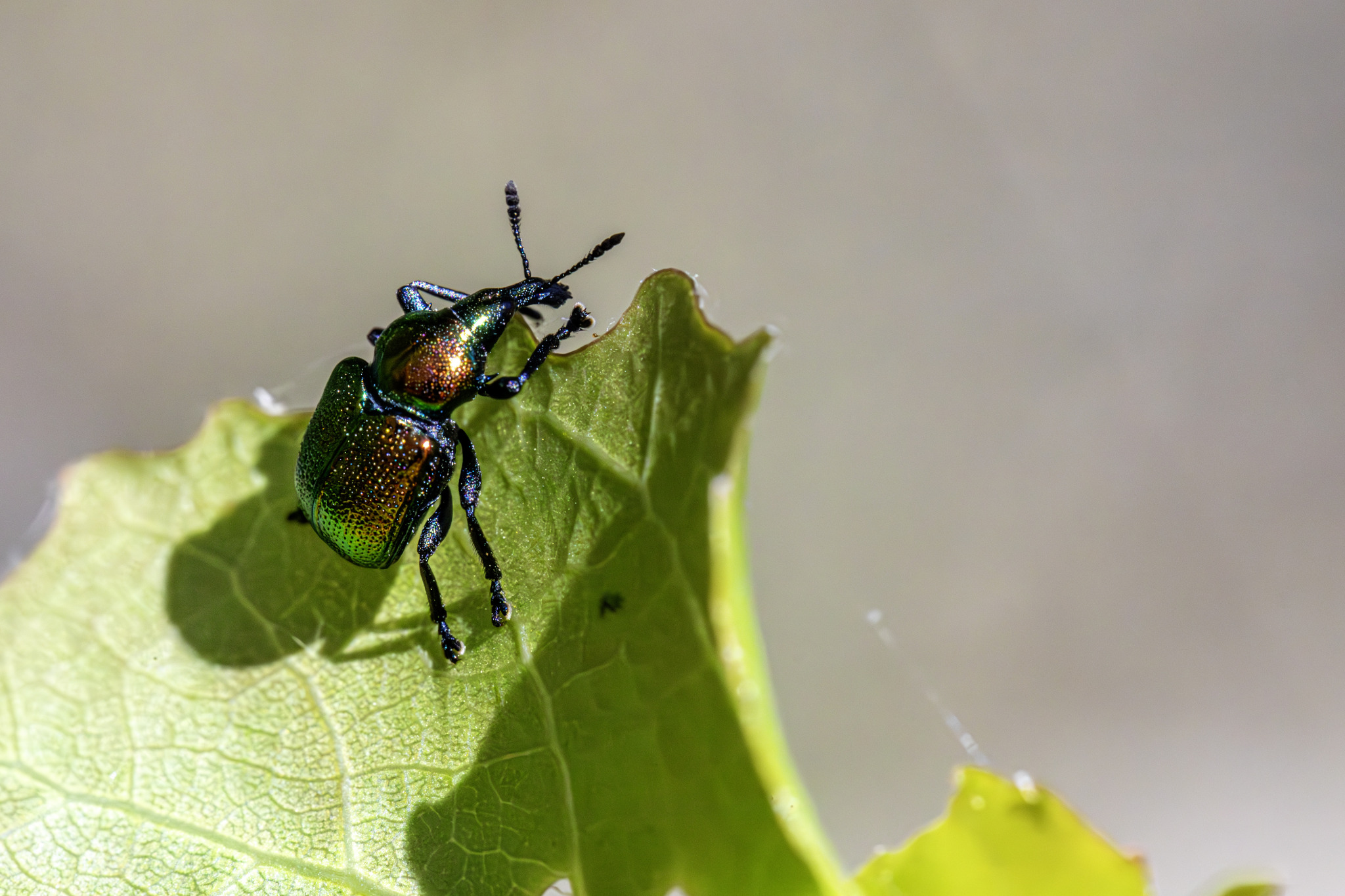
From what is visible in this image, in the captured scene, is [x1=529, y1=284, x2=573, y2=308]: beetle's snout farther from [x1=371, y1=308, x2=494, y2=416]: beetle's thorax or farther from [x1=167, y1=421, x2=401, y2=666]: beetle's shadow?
[x1=167, y1=421, x2=401, y2=666]: beetle's shadow

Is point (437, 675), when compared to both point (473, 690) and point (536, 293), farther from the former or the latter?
point (536, 293)

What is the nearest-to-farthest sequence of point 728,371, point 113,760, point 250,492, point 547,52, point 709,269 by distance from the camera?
point 728,371, point 113,760, point 250,492, point 709,269, point 547,52

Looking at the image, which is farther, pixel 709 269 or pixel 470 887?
pixel 709 269

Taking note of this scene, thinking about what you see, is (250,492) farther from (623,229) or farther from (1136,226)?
(1136,226)

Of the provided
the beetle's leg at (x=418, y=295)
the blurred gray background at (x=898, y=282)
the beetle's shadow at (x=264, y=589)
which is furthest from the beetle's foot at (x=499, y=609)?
the blurred gray background at (x=898, y=282)

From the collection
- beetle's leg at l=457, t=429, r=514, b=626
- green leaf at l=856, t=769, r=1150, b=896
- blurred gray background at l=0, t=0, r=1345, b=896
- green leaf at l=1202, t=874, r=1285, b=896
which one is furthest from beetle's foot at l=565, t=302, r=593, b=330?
blurred gray background at l=0, t=0, r=1345, b=896

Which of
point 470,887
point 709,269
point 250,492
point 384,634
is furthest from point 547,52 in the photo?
point 470,887
